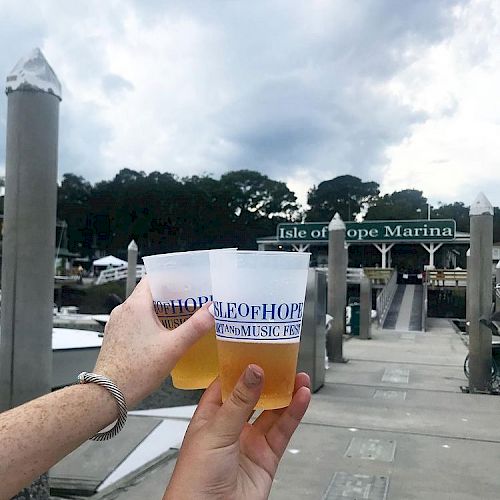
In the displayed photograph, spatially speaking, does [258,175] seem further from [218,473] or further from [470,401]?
[218,473]

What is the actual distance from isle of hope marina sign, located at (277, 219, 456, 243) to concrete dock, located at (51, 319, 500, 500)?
28004 millimetres

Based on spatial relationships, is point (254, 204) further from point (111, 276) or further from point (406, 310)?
point (406, 310)

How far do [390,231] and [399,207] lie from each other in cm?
3959

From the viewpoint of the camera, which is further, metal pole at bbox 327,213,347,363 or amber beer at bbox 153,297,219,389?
metal pole at bbox 327,213,347,363

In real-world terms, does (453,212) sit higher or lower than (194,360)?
higher

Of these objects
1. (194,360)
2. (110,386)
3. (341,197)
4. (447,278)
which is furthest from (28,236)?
(341,197)

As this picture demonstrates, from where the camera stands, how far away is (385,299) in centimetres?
2600

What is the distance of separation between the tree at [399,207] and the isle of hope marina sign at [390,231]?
31.0 metres

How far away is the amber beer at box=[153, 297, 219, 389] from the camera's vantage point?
1.35 m

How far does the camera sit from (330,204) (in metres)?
84.4

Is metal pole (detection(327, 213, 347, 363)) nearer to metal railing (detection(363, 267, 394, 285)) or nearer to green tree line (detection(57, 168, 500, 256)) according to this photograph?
metal railing (detection(363, 267, 394, 285))

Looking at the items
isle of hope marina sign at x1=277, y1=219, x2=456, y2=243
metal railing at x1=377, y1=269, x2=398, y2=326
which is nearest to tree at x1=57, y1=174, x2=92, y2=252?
isle of hope marina sign at x1=277, y1=219, x2=456, y2=243

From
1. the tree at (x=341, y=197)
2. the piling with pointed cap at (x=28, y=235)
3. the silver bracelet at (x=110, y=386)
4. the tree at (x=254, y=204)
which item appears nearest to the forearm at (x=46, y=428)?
the silver bracelet at (x=110, y=386)

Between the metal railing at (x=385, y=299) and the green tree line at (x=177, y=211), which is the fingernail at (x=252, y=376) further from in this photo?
the green tree line at (x=177, y=211)
